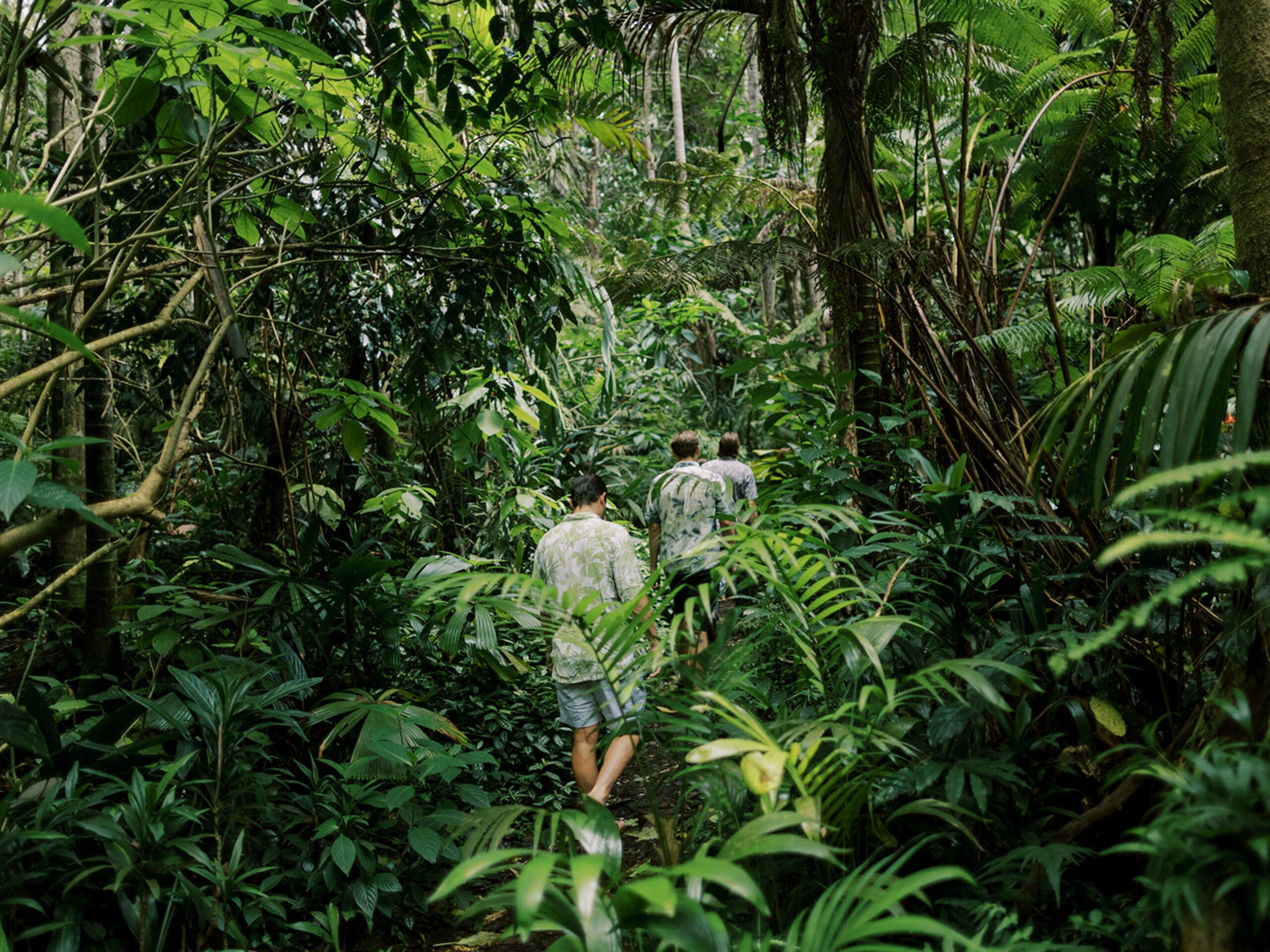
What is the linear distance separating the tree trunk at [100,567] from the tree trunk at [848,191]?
324 centimetres

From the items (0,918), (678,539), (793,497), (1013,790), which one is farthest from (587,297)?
(0,918)

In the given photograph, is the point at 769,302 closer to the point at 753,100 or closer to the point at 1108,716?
the point at 753,100

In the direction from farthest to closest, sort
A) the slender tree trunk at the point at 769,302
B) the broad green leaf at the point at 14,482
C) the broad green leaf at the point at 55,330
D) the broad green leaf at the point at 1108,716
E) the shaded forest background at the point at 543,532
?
the slender tree trunk at the point at 769,302, the broad green leaf at the point at 1108,716, the shaded forest background at the point at 543,532, the broad green leaf at the point at 14,482, the broad green leaf at the point at 55,330

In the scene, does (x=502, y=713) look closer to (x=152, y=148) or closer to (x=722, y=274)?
(x=722, y=274)

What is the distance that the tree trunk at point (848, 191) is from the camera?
148 inches

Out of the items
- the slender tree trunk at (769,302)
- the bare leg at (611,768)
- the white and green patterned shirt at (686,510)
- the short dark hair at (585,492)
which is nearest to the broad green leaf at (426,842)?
the bare leg at (611,768)

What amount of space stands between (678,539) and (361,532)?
76.5 inches

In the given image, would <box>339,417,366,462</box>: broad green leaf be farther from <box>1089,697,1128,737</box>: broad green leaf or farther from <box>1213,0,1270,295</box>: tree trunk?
<box>1213,0,1270,295</box>: tree trunk

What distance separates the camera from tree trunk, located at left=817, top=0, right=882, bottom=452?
3.75 meters

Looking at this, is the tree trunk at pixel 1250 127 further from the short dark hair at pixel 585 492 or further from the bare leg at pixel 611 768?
the bare leg at pixel 611 768

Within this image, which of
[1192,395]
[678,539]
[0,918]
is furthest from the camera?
[678,539]

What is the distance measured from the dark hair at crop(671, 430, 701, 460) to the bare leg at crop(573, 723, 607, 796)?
2.43 metres

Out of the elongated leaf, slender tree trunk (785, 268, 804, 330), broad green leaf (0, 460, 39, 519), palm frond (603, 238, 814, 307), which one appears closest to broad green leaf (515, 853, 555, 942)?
broad green leaf (0, 460, 39, 519)

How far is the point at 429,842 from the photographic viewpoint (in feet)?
10.1
